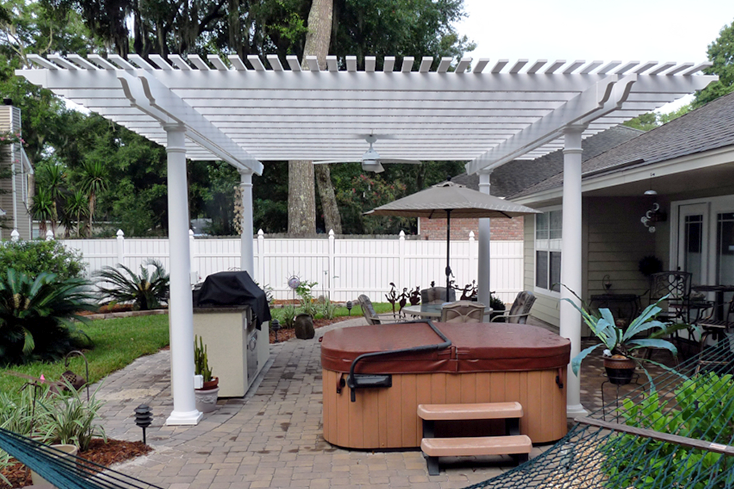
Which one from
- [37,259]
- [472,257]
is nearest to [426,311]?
[472,257]

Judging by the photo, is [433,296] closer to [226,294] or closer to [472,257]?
[226,294]

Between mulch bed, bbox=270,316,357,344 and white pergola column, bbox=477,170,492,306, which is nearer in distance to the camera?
white pergola column, bbox=477,170,492,306

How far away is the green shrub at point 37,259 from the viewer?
30.1 feet

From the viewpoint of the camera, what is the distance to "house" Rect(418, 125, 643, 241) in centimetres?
1795

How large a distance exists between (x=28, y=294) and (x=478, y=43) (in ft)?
74.7

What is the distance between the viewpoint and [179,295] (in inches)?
199

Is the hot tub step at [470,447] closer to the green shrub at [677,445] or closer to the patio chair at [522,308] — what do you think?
the green shrub at [677,445]

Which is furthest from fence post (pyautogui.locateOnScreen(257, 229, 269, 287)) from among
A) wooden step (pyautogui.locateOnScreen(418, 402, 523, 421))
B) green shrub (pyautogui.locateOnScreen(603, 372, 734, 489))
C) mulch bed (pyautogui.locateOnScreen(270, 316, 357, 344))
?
green shrub (pyautogui.locateOnScreen(603, 372, 734, 489))

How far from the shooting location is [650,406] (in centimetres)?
292

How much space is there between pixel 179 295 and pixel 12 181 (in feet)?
47.0

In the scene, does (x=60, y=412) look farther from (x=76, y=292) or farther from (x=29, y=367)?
(x=76, y=292)

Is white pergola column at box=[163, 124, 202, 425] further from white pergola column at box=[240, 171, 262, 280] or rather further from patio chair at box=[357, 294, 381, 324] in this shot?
white pergola column at box=[240, 171, 262, 280]

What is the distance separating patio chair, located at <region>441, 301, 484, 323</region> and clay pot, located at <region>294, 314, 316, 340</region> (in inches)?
140

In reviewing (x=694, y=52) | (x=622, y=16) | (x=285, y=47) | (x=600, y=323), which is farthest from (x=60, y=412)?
(x=694, y=52)
